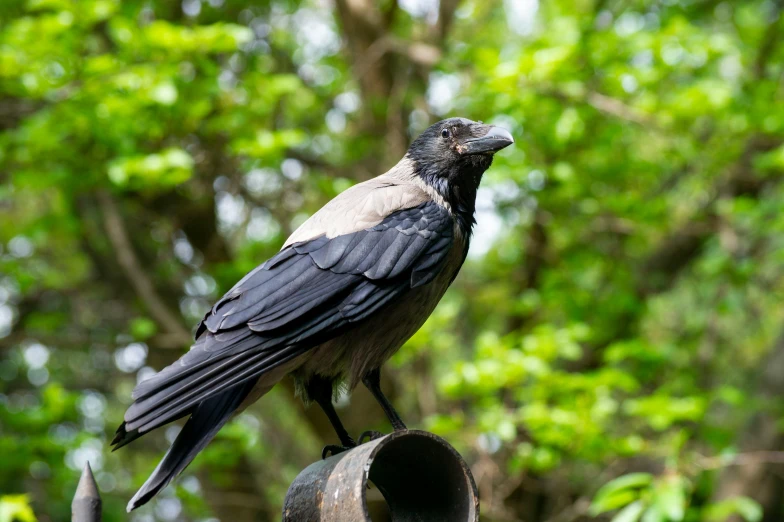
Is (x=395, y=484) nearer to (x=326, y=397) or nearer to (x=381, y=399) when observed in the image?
(x=381, y=399)

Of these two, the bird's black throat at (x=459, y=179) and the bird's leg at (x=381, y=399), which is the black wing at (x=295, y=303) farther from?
the bird's leg at (x=381, y=399)

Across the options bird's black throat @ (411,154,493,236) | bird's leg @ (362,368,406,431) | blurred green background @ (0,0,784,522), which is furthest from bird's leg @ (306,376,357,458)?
blurred green background @ (0,0,784,522)

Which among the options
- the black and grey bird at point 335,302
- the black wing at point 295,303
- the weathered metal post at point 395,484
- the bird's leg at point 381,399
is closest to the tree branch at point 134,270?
the black and grey bird at point 335,302

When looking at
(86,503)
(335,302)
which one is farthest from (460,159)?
(86,503)

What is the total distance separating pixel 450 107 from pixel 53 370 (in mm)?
5296

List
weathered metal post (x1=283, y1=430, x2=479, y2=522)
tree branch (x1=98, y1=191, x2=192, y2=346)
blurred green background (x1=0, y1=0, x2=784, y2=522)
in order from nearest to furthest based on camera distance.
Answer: weathered metal post (x1=283, y1=430, x2=479, y2=522) < blurred green background (x1=0, y1=0, x2=784, y2=522) < tree branch (x1=98, y1=191, x2=192, y2=346)

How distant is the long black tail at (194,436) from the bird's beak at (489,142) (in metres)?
1.45

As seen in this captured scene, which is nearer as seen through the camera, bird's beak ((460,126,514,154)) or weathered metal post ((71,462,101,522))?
weathered metal post ((71,462,101,522))

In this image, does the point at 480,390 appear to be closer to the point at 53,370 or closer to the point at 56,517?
the point at 56,517

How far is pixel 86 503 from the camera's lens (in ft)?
6.66

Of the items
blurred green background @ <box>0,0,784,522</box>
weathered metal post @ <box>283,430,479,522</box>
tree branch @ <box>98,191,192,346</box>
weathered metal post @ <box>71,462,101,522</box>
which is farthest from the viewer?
tree branch @ <box>98,191,192,346</box>

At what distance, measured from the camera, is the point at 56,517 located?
816cm

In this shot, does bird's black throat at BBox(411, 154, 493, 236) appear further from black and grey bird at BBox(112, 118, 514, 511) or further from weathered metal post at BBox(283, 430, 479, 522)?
weathered metal post at BBox(283, 430, 479, 522)

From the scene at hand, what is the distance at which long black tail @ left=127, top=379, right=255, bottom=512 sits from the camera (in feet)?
7.63
